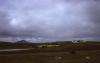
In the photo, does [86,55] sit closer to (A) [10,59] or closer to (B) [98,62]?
(B) [98,62]

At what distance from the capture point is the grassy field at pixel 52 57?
57.9ft

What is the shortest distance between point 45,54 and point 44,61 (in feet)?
2.71

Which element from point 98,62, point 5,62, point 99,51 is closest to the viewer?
point 5,62

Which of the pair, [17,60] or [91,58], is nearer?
[17,60]

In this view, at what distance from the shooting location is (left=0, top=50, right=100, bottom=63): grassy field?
17658 mm

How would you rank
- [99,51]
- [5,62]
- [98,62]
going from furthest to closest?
1. [99,51]
2. [98,62]
3. [5,62]

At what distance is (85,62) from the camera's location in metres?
18.5

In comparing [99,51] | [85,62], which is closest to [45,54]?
[85,62]

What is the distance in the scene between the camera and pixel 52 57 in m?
18.5

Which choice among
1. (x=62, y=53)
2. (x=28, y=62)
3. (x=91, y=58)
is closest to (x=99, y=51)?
(x=91, y=58)

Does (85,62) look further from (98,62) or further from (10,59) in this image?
(10,59)

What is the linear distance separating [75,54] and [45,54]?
8.59ft

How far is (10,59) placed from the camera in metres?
17.5

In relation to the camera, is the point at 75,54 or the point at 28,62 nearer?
the point at 28,62
